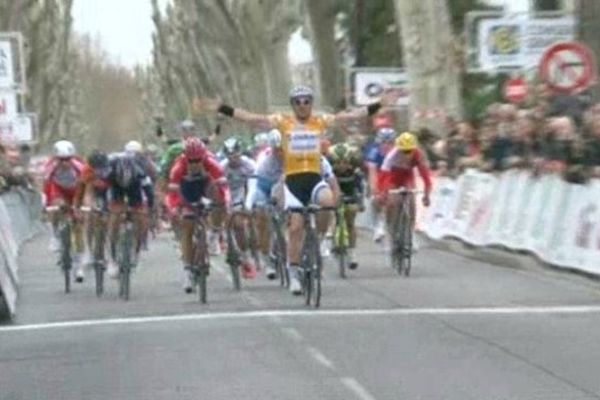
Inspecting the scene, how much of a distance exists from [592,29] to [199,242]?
30.1ft

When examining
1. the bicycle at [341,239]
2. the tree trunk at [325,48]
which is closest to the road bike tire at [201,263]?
the bicycle at [341,239]

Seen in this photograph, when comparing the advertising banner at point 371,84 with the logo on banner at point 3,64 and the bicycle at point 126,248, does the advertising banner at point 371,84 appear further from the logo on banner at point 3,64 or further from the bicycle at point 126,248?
the bicycle at point 126,248

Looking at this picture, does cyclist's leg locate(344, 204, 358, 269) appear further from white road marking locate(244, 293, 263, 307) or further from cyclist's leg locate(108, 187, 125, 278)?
white road marking locate(244, 293, 263, 307)

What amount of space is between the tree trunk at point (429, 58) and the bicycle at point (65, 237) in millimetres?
17408

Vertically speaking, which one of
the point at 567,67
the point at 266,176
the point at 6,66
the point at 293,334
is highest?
the point at 6,66

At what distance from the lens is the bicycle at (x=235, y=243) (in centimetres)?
2745

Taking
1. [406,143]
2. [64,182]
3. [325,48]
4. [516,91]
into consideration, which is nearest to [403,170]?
[406,143]

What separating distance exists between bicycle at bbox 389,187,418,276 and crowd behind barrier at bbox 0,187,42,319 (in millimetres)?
4790

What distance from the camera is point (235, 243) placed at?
2797 centimetres

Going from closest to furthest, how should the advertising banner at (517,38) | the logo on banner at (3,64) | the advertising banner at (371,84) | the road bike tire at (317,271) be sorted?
the road bike tire at (317,271) → the advertising banner at (517,38) → the logo on banner at (3,64) → the advertising banner at (371,84)

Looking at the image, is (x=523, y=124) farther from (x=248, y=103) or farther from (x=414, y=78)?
(x=248, y=103)

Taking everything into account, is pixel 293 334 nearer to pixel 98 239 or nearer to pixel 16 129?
pixel 98 239

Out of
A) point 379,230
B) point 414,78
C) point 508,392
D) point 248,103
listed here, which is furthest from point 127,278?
point 248,103

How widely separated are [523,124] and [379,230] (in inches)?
170
